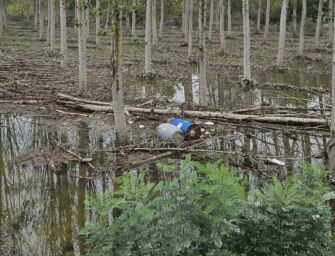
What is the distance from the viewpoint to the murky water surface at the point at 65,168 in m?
6.96

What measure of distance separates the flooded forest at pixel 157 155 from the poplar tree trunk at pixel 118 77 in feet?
0.08

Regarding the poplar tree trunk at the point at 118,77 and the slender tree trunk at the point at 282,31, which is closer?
the poplar tree trunk at the point at 118,77

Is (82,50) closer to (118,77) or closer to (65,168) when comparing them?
(118,77)

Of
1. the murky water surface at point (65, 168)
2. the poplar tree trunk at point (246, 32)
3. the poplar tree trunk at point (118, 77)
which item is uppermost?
the poplar tree trunk at point (246, 32)

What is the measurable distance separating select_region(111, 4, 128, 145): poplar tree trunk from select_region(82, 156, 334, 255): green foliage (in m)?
5.88

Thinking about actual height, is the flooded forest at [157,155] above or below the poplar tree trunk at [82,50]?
below

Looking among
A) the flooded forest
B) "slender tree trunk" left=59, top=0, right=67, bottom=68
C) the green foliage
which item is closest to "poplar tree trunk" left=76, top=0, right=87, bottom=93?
the flooded forest

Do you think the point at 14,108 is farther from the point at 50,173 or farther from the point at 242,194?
the point at 242,194

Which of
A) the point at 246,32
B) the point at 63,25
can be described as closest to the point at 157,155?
the point at 246,32

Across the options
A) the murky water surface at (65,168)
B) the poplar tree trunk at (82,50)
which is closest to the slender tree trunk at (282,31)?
the poplar tree trunk at (82,50)

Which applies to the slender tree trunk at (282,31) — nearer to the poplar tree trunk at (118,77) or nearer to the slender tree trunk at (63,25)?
the slender tree trunk at (63,25)

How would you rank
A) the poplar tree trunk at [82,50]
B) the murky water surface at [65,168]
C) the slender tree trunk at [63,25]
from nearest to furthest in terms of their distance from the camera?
1. the murky water surface at [65,168]
2. the poplar tree trunk at [82,50]
3. the slender tree trunk at [63,25]

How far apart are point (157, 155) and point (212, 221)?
5518 mm

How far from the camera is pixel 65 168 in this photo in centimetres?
966
